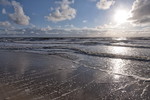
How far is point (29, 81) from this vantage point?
692cm

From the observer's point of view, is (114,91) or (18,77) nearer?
(114,91)

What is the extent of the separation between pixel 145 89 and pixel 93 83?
2.16 metres

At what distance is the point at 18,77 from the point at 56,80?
1938 mm

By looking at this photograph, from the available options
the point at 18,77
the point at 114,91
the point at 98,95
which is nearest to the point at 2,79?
the point at 18,77

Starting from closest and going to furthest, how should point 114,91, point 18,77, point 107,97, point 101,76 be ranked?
point 107,97 < point 114,91 < point 18,77 < point 101,76

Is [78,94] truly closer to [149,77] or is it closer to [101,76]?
[101,76]

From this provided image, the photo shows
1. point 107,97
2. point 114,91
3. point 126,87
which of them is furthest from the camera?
point 126,87

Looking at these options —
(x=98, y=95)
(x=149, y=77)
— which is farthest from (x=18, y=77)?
(x=149, y=77)

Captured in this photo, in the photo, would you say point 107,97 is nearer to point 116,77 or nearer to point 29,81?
point 116,77

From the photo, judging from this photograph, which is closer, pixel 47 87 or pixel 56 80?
pixel 47 87

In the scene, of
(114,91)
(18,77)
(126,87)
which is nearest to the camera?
(114,91)

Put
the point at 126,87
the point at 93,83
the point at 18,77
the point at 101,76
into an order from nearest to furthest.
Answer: the point at 126,87 → the point at 93,83 → the point at 18,77 → the point at 101,76

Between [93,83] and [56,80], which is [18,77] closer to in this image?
[56,80]

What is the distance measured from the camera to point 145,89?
6.19 m
